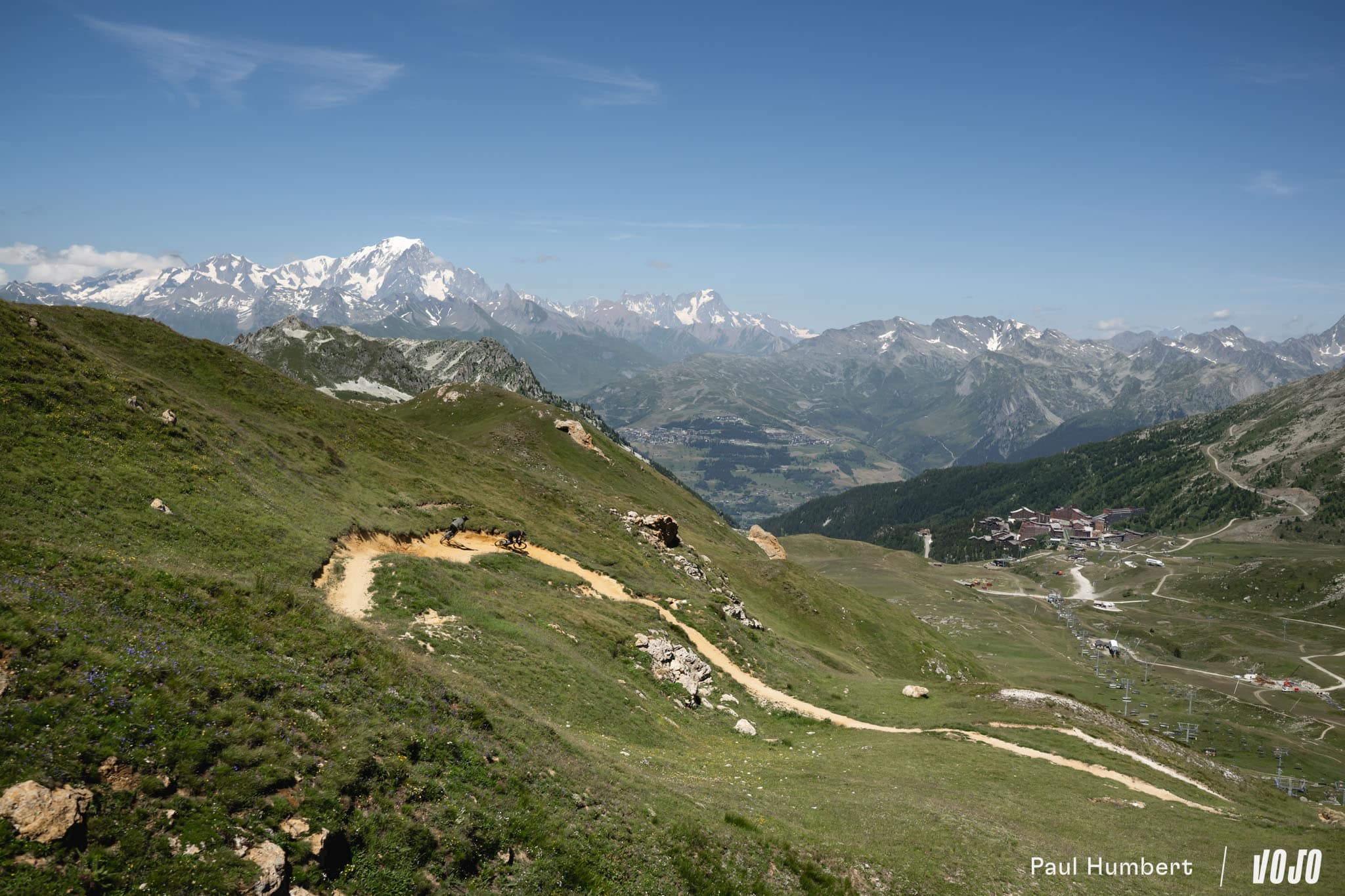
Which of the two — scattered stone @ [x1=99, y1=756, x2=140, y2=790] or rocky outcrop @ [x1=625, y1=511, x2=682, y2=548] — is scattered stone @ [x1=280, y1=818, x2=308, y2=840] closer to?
scattered stone @ [x1=99, y1=756, x2=140, y2=790]

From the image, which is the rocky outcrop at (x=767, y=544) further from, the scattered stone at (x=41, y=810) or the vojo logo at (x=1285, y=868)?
the scattered stone at (x=41, y=810)

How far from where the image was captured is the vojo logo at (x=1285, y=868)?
3172 centimetres

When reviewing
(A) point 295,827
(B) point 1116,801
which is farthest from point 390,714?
(B) point 1116,801

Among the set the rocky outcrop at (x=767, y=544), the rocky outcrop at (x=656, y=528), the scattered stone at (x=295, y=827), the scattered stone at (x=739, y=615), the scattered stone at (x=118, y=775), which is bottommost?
the rocky outcrop at (x=767, y=544)

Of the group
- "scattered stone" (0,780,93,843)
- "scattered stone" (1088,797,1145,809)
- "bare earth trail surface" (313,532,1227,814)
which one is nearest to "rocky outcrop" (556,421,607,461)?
"bare earth trail surface" (313,532,1227,814)

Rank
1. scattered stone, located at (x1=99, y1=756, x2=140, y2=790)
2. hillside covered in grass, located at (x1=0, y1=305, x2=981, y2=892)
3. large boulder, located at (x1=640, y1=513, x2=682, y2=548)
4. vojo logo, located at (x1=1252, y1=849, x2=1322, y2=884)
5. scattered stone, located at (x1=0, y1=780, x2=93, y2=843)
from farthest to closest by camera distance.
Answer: large boulder, located at (x1=640, y1=513, x2=682, y2=548) < vojo logo, located at (x1=1252, y1=849, x2=1322, y2=884) < hillside covered in grass, located at (x1=0, y1=305, x2=981, y2=892) < scattered stone, located at (x1=99, y1=756, x2=140, y2=790) < scattered stone, located at (x1=0, y1=780, x2=93, y2=843)

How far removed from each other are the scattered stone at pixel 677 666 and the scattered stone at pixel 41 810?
32.6m

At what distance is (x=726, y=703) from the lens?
Result: 43844 mm

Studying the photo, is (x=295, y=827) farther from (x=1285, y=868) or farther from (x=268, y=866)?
(x=1285, y=868)

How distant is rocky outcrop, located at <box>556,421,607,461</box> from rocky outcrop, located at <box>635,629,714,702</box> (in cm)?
9227

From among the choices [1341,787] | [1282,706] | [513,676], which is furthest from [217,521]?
[1282,706]

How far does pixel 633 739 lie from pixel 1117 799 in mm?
29518

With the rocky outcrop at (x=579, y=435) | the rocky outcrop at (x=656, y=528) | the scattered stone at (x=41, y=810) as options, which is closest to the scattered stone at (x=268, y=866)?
the scattered stone at (x=41, y=810)

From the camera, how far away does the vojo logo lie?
31.7 meters
